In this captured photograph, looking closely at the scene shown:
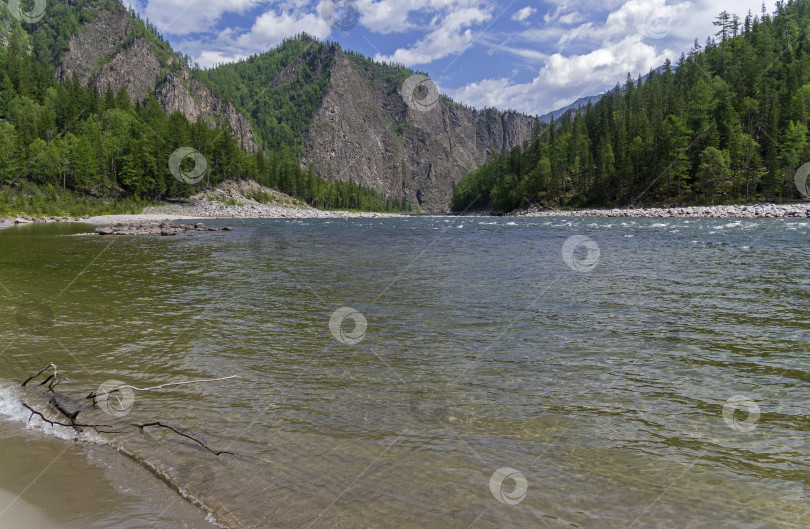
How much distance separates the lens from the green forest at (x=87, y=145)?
78688 mm

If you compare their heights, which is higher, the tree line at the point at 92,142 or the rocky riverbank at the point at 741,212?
the tree line at the point at 92,142

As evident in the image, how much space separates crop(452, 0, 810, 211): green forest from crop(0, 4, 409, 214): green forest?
3364 inches

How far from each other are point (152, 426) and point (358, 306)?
7.75 m

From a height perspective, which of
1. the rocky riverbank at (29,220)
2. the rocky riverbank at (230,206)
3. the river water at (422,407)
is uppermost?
the rocky riverbank at (230,206)

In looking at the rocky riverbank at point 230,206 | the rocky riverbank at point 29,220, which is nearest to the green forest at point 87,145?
the rocky riverbank at point 230,206

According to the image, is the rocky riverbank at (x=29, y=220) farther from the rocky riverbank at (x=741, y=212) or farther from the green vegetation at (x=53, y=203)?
the rocky riverbank at (x=741, y=212)

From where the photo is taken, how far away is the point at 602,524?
4102mm

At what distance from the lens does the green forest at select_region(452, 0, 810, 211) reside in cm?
7944

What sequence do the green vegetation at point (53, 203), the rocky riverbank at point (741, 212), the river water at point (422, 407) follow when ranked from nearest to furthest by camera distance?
the river water at point (422, 407) < the rocky riverbank at point (741, 212) < the green vegetation at point (53, 203)

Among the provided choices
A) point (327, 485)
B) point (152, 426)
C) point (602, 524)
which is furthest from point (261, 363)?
point (602, 524)

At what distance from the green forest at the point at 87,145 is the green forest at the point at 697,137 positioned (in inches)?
3364

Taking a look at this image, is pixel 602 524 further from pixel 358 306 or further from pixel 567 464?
pixel 358 306

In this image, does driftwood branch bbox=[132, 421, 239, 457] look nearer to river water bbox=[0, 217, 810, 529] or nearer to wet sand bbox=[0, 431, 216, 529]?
river water bbox=[0, 217, 810, 529]

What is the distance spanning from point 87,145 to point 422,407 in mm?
105955
